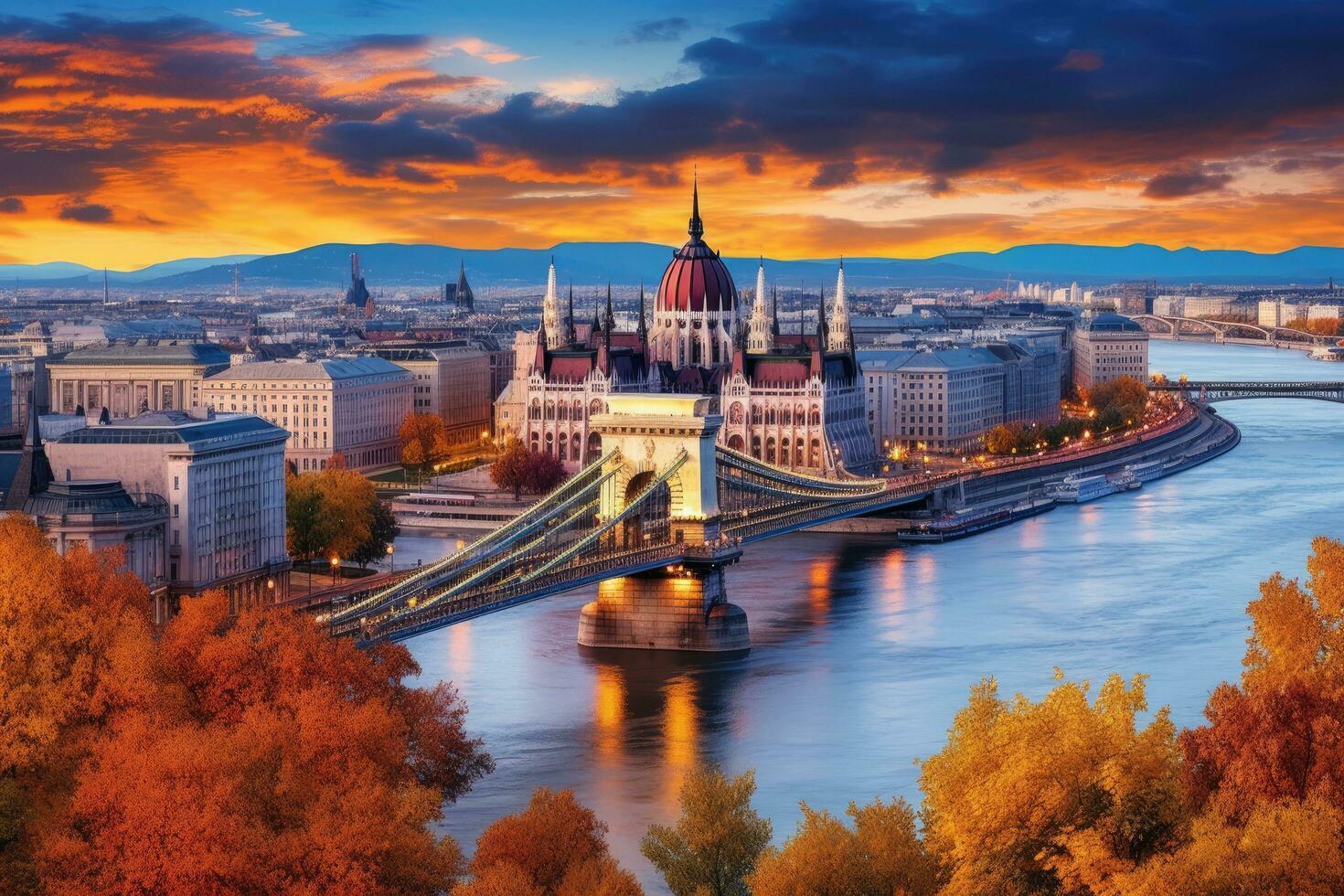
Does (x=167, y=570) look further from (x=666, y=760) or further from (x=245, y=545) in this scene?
(x=666, y=760)

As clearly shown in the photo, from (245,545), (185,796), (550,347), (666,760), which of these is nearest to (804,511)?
(245,545)

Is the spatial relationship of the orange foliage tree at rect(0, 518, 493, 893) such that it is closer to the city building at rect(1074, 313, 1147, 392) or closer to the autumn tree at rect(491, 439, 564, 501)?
the autumn tree at rect(491, 439, 564, 501)

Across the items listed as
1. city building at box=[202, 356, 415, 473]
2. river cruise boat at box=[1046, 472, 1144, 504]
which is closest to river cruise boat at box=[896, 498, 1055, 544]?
river cruise boat at box=[1046, 472, 1144, 504]

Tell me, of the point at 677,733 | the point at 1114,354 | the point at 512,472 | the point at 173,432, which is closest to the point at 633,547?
the point at 173,432

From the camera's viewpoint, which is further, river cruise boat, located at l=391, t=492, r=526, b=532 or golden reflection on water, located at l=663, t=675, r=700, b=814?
river cruise boat, located at l=391, t=492, r=526, b=532

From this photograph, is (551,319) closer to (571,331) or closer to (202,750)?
(571,331)

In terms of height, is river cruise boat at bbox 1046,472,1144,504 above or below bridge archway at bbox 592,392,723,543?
below
